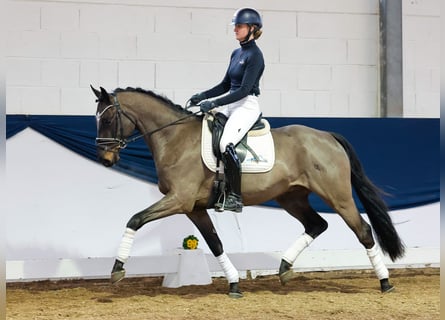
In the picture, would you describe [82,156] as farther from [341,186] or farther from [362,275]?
[362,275]

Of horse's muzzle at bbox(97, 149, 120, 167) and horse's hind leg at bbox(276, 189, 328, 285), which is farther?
horse's hind leg at bbox(276, 189, 328, 285)

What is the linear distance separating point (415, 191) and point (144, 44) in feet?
11.7

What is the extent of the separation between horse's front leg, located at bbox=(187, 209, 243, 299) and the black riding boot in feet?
1.24

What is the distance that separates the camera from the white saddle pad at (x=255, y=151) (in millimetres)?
5096

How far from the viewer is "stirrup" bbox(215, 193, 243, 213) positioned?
5.06 m

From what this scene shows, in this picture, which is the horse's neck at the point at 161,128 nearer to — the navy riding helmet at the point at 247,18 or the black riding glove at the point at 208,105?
the black riding glove at the point at 208,105

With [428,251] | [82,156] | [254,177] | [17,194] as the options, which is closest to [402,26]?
[428,251]

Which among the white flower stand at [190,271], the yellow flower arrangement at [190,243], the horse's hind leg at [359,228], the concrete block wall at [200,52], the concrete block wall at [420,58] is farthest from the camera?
the concrete block wall at [420,58]

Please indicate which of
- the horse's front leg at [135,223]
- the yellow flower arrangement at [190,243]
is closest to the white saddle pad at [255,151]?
the horse's front leg at [135,223]

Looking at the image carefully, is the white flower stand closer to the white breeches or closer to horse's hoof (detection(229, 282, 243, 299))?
horse's hoof (detection(229, 282, 243, 299))

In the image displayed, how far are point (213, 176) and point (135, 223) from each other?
0.78 meters

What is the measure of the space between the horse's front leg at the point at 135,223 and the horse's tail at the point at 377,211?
1659 mm

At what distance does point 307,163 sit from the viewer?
17.5ft

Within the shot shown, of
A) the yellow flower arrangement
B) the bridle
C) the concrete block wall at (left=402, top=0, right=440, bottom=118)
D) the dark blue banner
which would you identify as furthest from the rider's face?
the concrete block wall at (left=402, top=0, right=440, bottom=118)
